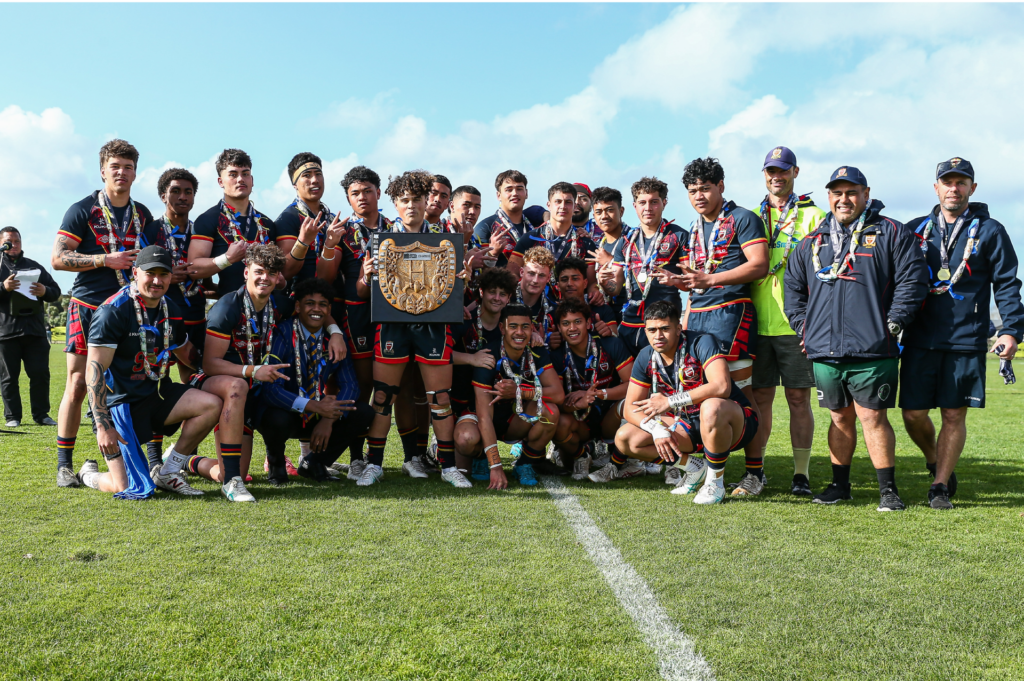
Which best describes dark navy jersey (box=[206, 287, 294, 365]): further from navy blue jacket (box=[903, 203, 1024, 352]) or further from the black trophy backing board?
navy blue jacket (box=[903, 203, 1024, 352])

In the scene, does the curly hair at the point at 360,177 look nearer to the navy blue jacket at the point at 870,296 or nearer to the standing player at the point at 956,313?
the navy blue jacket at the point at 870,296

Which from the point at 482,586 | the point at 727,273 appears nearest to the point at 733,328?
the point at 727,273

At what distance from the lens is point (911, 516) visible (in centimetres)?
472

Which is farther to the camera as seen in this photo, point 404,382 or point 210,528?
point 404,382

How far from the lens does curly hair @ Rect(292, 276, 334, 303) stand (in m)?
5.73

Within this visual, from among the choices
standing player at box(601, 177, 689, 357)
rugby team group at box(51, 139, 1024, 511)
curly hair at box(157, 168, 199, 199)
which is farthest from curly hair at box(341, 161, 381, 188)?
standing player at box(601, 177, 689, 357)

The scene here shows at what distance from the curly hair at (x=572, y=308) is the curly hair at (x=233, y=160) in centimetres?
267

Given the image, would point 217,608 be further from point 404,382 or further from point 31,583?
point 404,382

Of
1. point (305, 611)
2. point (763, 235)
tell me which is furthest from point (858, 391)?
point (305, 611)

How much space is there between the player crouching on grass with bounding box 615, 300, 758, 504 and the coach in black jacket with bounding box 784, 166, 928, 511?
61cm

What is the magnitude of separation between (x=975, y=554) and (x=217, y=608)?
3627mm

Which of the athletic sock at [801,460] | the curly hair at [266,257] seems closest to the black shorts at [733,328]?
the athletic sock at [801,460]

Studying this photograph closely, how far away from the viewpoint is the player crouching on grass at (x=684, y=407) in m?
5.13

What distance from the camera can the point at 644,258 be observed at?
19.7 feet
